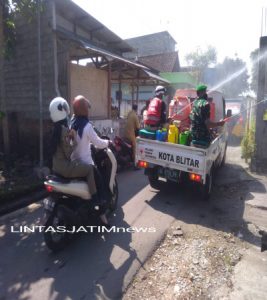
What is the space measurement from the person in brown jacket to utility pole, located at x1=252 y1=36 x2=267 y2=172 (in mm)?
5409

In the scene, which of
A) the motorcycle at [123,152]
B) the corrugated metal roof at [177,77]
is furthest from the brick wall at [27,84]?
the corrugated metal roof at [177,77]

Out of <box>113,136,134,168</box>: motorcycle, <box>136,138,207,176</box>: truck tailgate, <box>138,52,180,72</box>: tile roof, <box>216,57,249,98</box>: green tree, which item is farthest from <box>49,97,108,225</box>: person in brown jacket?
<box>216,57,249,98</box>: green tree

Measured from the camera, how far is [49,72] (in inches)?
301

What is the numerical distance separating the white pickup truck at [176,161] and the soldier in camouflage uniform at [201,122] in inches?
8.5

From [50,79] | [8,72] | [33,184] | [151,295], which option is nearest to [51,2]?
[50,79]

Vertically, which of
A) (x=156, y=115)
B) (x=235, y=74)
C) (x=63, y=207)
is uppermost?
(x=235, y=74)

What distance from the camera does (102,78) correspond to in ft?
32.4

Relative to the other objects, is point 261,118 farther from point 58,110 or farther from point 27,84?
point 27,84

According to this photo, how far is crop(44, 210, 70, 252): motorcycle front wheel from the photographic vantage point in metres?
3.47

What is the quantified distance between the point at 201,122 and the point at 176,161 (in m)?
0.86

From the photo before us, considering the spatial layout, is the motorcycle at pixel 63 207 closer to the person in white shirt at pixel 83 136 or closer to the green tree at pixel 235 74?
the person in white shirt at pixel 83 136

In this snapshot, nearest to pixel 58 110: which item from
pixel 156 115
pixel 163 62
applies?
pixel 156 115

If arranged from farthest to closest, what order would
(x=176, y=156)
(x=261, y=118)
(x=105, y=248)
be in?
(x=261, y=118), (x=176, y=156), (x=105, y=248)

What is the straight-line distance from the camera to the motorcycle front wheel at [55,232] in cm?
347
